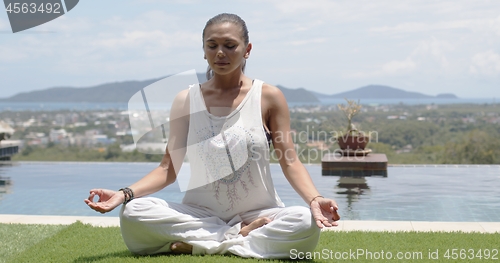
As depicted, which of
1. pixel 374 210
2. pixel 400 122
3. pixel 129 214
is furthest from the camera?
pixel 400 122

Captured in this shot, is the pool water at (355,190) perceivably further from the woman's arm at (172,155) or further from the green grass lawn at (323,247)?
the woman's arm at (172,155)

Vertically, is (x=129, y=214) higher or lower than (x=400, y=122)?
higher

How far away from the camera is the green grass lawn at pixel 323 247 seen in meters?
2.67

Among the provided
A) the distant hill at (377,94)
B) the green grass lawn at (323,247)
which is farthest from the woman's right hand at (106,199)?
the distant hill at (377,94)

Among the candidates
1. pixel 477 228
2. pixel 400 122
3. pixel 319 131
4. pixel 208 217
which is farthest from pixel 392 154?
pixel 208 217

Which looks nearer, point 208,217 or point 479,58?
point 208,217

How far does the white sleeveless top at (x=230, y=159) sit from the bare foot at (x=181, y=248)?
18 cm

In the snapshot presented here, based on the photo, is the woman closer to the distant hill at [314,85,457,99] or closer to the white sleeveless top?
the white sleeveless top

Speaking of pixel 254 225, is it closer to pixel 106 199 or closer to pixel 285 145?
pixel 285 145

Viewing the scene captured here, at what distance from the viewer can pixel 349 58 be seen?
34344mm

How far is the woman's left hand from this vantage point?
7.36 feet

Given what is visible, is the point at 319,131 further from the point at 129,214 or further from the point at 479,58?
the point at 479,58

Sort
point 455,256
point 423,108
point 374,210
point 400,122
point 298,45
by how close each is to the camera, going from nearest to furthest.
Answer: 1. point 455,256
2. point 374,210
3. point 400,122
4. point 423,108
5. point 298,45

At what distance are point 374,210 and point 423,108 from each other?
70.9 feet
